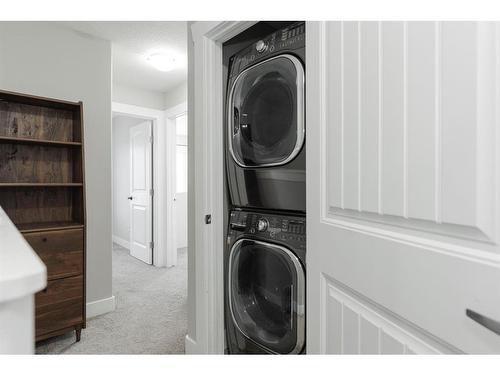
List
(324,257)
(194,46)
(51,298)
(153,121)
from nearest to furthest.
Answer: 1. (324,257)
2. (194,46)
3. (51,298)
4. (153,121)

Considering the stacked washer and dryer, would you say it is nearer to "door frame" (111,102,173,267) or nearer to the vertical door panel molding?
the vertical door panel molding

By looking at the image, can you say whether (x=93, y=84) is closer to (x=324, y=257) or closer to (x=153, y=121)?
(x=153, y=121)

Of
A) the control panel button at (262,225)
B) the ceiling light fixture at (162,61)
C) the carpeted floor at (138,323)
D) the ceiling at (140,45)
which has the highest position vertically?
the ceiling at (140,45)

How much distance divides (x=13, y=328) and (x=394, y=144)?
2.45 ft

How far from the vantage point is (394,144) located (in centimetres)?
65

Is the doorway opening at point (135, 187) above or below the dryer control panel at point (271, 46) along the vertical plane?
below

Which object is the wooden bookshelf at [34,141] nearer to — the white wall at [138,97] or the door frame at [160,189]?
the white wall at [138,97]

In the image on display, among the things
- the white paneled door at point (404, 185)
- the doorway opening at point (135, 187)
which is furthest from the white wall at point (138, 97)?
the white paneled door at point (404, 185)

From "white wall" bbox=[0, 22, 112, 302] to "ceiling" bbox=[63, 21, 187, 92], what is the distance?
0.14 meters

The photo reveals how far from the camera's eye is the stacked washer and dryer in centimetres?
127

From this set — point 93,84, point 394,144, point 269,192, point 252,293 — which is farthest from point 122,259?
point 394,144

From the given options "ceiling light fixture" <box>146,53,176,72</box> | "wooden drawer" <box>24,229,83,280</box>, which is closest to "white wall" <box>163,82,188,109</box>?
"ceiling light fixture" <box>146,53,176,72</box>

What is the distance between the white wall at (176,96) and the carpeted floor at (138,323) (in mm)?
2075

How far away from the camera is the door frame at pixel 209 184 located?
5.11 feet
